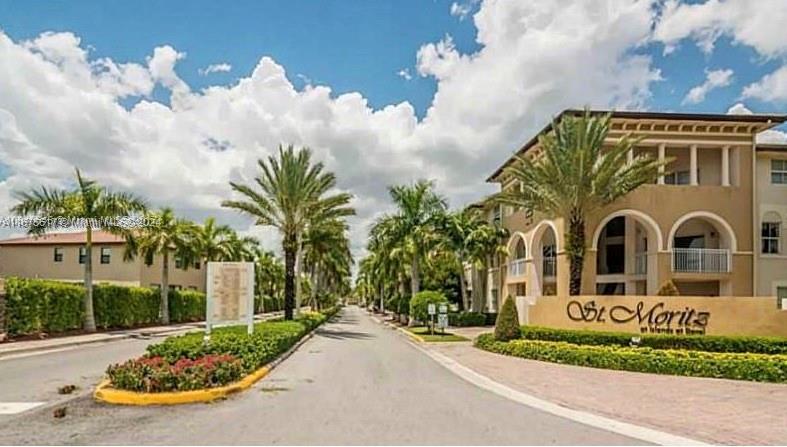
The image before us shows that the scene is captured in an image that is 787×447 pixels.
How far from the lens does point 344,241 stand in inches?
2164

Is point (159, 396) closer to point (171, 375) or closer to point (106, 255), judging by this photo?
point (171, 375)

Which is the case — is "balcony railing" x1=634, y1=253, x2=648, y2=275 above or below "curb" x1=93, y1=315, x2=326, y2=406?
above

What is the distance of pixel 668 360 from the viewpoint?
20359 mm

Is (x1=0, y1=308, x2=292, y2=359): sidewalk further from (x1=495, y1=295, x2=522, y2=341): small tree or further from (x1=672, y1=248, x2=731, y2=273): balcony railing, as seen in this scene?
(x1=672, y1=248, x2=731, y2=273): balcony railing

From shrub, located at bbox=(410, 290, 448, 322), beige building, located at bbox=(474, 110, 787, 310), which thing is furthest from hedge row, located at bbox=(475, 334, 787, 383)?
shrub, located at bbox=(410, 290, 448, 322)

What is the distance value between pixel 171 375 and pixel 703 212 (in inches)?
1205

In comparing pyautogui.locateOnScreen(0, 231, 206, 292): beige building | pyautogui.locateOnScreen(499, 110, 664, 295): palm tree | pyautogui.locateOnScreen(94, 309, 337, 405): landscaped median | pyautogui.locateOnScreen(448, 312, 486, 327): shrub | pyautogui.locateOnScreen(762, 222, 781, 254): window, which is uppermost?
pyautogui.locateOnScreen(499, 110, 664, 295): palm tree

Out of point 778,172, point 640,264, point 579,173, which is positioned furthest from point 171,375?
point 778,172

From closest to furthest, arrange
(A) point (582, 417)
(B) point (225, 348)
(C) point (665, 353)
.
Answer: (A) point (582, 417) → (B) point (225, 348) → (C) point (665, 353)

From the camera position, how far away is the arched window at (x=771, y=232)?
37.6 metres

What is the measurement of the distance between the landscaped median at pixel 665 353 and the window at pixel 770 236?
18.5 metres

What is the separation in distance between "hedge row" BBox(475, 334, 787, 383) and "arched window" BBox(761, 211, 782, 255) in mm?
19356

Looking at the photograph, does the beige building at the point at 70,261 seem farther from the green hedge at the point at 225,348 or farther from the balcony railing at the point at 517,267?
the green hedge at the point at 225,348

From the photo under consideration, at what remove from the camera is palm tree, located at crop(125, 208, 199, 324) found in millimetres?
45844
